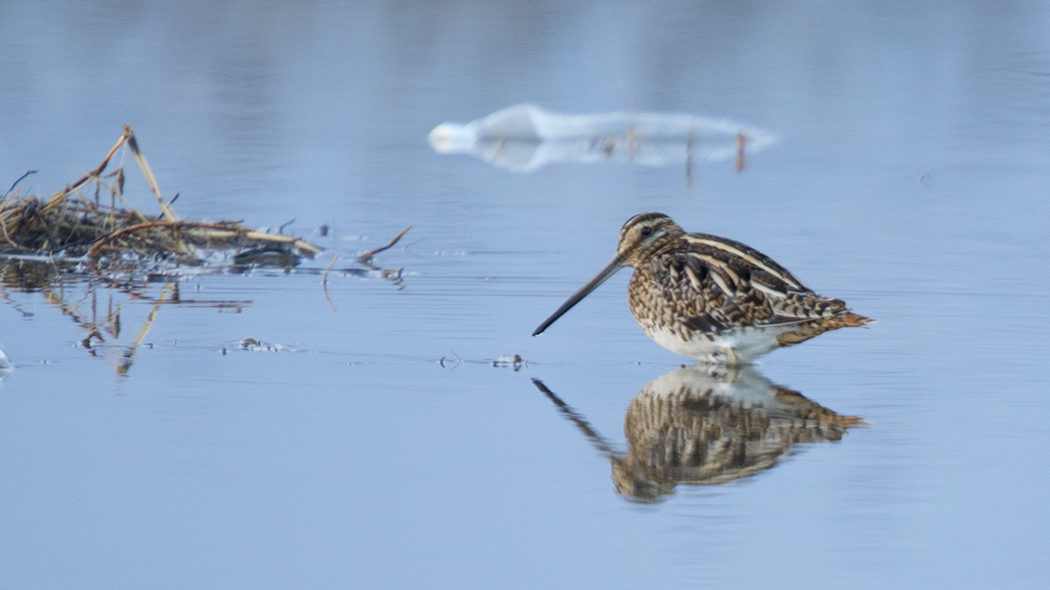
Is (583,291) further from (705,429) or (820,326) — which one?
(705,429)

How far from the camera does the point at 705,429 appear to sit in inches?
185

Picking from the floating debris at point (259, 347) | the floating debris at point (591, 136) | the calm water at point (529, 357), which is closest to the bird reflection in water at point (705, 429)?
the calm water at point (529, 357)

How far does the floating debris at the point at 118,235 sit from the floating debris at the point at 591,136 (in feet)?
12.2

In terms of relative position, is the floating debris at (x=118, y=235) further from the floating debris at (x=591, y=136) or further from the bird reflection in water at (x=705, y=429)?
the floating debris at (x=591, y=136)

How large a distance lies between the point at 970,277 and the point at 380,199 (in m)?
3.74

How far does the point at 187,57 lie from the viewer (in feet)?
52.5

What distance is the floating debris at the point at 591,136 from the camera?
11.5 m

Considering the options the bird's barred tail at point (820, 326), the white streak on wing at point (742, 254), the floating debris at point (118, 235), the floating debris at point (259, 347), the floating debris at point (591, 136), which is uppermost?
the white streak on wing at point (742, 254)

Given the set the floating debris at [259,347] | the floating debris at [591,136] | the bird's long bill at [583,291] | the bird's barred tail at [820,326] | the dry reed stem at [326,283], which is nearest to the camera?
the bird's barred tail at [820,326]

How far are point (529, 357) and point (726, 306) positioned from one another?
71 cm

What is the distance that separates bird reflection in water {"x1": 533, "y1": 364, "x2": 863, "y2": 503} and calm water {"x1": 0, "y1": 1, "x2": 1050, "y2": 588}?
0.07 ft

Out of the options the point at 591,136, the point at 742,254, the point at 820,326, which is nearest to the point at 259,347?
the point at 742,254

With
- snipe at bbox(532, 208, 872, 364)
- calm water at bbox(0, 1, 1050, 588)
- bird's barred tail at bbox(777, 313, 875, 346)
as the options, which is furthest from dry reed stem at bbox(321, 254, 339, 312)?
bird's barred tail at bbox(777, 313, 875, 346)

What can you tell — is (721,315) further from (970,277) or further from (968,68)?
(968,68)
